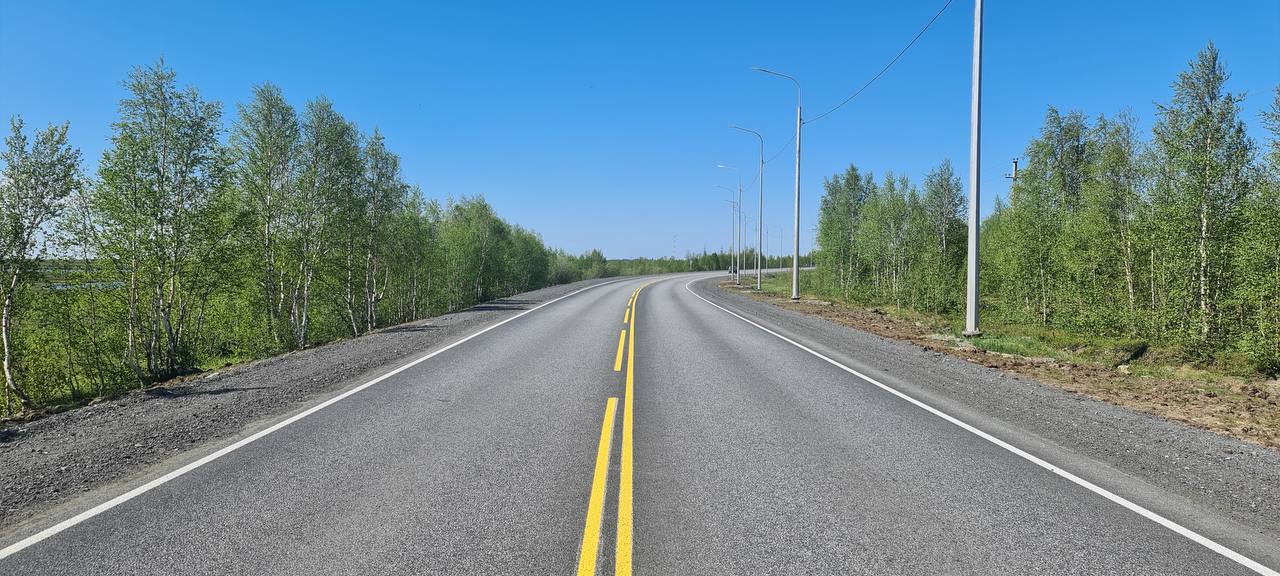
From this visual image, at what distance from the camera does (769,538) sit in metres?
3.47

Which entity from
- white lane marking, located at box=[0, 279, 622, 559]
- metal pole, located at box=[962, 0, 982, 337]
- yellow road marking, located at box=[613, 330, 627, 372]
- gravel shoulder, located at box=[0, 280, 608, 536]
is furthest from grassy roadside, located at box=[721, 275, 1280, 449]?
gravel shoulder, located at box=[0, 280, 608, 536]

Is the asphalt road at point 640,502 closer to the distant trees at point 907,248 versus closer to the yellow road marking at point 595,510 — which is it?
the yellow road marking at point 595,510

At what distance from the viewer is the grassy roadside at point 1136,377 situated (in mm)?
7246

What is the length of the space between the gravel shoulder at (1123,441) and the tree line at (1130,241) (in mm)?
7319

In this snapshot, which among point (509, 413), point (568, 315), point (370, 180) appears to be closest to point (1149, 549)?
point (509, 413)

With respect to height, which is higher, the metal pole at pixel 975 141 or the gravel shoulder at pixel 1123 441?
the metal pole at pixel 975 141

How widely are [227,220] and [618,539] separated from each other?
20.5 meters

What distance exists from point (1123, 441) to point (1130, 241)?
17375mm

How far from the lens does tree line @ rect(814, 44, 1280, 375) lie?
40.5ft

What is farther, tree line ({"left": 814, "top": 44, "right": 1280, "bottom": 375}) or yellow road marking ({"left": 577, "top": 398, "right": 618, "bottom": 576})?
tree line ({"left": 814, "top": 44, "right": 1280, "bottom": 375})

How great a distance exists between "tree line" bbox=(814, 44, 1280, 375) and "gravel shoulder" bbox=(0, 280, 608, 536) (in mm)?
17848

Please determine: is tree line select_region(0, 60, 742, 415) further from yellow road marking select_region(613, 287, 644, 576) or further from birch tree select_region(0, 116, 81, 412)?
yellow road marking select_region(613, 287, 644, 576)

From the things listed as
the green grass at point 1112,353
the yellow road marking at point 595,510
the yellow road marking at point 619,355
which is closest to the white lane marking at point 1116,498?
the yellow road marking at point 595,510

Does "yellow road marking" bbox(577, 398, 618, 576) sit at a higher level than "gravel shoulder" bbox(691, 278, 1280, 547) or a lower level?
higher
